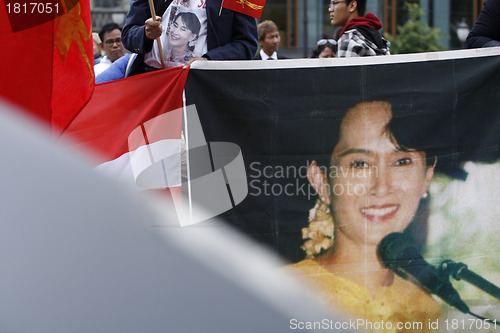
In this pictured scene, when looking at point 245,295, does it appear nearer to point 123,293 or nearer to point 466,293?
point 123,293

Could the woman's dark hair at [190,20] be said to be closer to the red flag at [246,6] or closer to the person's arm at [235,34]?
the person's arm at [235,34]

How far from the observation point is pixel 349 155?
162 inches

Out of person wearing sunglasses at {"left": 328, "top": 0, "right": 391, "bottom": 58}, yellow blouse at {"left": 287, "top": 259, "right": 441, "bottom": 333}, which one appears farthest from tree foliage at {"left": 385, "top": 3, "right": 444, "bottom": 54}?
yellow blouse at {"left": 287, "top": 259, "right": 441, "bottom": 333}

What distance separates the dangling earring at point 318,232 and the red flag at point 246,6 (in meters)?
1.21

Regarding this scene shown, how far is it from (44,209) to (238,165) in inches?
40.2

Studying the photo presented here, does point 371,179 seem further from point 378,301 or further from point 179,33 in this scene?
point 179,33

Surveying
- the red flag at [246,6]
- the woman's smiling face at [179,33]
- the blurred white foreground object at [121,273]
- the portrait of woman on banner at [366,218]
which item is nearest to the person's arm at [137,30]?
the woman's smiling face at [179,33]

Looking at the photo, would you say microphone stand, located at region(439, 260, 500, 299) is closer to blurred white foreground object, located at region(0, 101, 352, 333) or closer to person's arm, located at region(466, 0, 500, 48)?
blurred white foreground object, located at region(0, 101, 352, 333)

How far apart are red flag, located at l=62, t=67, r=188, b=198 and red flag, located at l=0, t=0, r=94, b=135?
0.46ft

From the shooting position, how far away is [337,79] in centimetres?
414

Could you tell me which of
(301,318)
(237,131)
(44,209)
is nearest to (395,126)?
(237,131)

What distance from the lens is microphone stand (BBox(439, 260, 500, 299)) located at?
4180mm

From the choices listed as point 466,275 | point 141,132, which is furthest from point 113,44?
point 466,275

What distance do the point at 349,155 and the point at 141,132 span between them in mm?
1096
